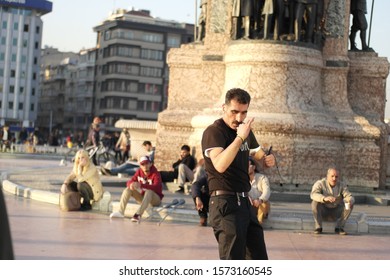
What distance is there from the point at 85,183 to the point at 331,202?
3550mm

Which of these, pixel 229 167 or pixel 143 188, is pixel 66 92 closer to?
pixel 143 188

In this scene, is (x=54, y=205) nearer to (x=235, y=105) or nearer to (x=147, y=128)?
(x=235, y=105)

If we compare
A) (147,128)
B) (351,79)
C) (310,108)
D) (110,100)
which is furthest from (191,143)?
(110,100)

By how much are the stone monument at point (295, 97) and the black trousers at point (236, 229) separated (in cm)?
895

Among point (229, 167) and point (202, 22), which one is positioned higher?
point (202, 22)

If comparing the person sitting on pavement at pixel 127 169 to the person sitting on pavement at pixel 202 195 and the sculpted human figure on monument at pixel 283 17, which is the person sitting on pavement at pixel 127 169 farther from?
the person sitting on pavement at pixel 202 195

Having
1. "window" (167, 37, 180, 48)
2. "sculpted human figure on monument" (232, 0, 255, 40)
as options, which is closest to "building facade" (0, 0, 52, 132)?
"window" (167, 37, 180, 48)

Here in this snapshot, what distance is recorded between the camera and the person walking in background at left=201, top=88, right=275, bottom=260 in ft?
17.2

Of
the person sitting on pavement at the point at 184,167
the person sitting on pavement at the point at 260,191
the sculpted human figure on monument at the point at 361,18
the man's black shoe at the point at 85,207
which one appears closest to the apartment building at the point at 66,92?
the sculpted human figure on monument at the point at 361,18

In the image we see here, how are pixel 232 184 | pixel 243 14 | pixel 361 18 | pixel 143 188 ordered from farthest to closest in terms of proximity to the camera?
pixel 361 18
pixel 243 14
pixel 143 188
pixel 232 184

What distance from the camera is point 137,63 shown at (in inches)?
4099

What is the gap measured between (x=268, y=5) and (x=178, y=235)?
259 inches

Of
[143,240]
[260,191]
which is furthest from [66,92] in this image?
[143,240]

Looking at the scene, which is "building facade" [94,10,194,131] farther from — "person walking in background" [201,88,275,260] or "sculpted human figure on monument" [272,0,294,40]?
"person walking in background" [201,88,275,260]
